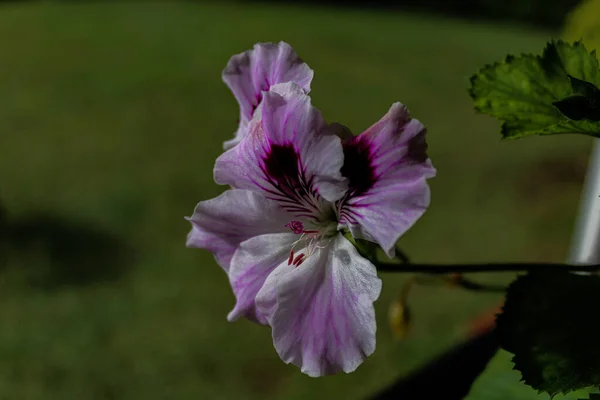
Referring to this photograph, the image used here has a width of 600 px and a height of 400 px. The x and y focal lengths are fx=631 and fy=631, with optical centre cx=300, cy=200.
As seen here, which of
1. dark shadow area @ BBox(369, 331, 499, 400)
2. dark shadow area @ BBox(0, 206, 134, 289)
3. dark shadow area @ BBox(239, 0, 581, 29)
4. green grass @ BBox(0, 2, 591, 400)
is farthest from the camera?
dark shadow area @ BBox(239, 0, 581, 29)

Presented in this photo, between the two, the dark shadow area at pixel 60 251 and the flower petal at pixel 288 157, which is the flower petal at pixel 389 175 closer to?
the flower petal at pixel 288 157

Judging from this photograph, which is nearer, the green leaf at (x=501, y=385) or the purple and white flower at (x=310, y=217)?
the purple and white flower at (x=310, y=217)

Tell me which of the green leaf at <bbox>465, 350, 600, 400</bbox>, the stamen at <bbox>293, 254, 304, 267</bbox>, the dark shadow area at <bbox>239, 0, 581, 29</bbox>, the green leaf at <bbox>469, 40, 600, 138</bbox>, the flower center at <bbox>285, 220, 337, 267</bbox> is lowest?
the dark shadow area at <bbox>239, 0, 581, 29</bbox>

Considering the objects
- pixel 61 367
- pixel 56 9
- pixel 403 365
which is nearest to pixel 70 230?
pixel 61 367

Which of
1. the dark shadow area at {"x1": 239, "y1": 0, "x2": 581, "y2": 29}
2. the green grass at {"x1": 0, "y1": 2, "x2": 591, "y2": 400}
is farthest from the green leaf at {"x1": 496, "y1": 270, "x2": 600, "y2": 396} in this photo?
the dark shadow area at {"x1": 239, "y1": 0, "x2": 581, "y2": 29}

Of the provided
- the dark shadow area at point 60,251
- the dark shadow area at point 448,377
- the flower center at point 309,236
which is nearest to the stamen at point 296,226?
the flower center at point 309,236

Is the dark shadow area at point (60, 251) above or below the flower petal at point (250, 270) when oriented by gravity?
below

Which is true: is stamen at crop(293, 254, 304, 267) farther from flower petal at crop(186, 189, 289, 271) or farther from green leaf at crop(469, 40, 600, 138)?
green leaf at crop(469, 40, 600, 138)
